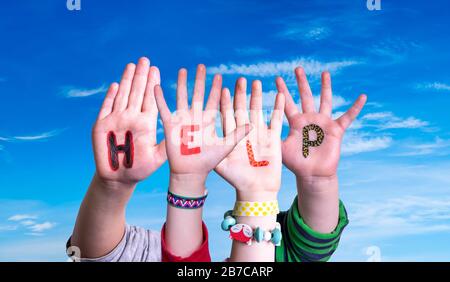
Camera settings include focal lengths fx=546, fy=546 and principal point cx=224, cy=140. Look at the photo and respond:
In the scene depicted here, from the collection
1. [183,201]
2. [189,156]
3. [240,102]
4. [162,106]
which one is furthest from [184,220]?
[240,102]

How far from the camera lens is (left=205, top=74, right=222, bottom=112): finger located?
2.18m

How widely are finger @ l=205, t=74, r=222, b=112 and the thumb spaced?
0.16 m

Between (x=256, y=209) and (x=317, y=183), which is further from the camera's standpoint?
(x=317, y=183)

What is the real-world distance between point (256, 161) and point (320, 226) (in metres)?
0.47

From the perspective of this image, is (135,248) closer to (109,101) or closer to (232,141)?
(109,101)

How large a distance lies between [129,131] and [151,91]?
22 centimetres

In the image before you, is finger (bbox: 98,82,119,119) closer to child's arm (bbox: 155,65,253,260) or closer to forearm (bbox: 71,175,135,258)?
forearm (bbox: 71,175,135,258)

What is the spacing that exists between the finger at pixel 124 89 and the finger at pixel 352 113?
978mm

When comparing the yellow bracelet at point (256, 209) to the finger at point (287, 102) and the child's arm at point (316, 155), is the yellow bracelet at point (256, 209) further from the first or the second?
the finger at point (287, 102)

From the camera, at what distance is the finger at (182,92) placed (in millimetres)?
2141

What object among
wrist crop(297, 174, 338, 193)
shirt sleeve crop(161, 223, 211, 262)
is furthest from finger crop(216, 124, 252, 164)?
wrist crop(297, 174, 338, 193)

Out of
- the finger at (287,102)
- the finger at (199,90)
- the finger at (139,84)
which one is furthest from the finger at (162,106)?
the finger at (287,102)

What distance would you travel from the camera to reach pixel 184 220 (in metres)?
2.05
